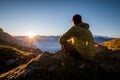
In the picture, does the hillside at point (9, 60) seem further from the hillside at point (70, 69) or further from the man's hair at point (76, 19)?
the man's hair at point (76, 19)

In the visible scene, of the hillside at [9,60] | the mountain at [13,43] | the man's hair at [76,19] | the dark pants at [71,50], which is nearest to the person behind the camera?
the man's hair at [76,19]

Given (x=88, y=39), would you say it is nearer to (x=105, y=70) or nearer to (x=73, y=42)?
(x=73, y=42)

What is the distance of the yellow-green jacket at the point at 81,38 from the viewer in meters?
12.2

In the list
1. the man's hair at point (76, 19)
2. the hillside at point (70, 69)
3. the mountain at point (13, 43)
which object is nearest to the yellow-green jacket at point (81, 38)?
the man's hair at point (76, 19)

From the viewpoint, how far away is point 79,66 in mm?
13836

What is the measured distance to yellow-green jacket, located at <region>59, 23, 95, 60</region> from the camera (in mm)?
12211

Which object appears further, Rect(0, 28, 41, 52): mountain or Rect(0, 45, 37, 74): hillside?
Rect(0, 28, 41, 52): mountain

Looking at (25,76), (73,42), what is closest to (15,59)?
(25,76)

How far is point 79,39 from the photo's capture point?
1244cm

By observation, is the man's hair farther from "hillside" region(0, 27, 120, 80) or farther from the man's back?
"hillside" region(0, 27, 120, 80)

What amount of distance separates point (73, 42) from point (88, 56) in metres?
1.46

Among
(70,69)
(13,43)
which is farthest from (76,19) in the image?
(13,43)

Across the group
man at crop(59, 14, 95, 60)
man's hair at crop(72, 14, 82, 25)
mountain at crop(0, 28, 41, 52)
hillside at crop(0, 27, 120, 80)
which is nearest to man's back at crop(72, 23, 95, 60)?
man at crop(59, 14, 95, 60)

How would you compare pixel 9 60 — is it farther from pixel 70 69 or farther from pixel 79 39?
pixel 79 39
